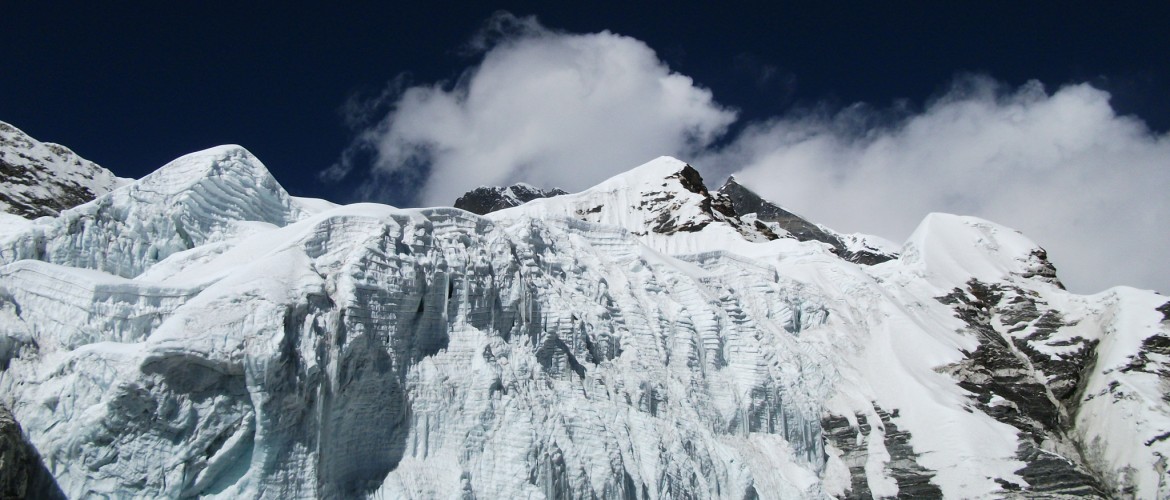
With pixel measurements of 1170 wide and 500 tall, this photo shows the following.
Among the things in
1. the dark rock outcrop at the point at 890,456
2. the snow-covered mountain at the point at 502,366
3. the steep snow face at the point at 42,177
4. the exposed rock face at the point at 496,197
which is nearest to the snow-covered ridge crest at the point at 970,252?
the snow-covered mountain at the point at 502,366

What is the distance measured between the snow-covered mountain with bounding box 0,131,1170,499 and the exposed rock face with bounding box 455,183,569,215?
91.2 m

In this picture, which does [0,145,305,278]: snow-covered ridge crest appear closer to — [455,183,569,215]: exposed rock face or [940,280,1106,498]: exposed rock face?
[940,280,1106,498]: exposed rock face

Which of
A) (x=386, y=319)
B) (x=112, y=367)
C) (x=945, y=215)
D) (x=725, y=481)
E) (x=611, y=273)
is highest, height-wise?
(x=945, y=215)

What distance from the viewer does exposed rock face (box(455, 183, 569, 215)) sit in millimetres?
152000

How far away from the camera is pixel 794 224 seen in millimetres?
152375

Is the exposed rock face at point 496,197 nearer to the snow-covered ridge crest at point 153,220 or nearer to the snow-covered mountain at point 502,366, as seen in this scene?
the snow-covered mountain at point 502,366

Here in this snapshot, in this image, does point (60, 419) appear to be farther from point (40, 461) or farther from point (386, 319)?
point (386, 319)

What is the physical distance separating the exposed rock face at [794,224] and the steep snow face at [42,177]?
74.2 m

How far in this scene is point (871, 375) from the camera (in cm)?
5422

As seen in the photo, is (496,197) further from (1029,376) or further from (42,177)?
(1029,376)

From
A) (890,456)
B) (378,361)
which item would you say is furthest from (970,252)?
(378,361)

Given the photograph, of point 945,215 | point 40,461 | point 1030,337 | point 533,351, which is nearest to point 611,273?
point 533,351

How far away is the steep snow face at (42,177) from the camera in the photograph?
70438 mm

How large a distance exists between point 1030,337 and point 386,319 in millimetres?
53863
